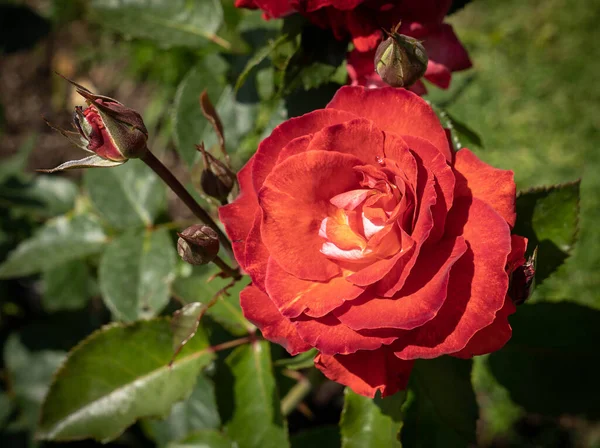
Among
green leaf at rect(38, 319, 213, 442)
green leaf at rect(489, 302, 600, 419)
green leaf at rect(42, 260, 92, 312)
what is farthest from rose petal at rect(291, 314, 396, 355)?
green leaf at rect(42, 260, 92, 312)

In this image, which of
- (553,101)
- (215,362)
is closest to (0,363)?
(215,362)

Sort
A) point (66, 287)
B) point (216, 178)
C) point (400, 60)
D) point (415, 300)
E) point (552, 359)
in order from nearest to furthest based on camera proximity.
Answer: point (415, 300)
point (400, 60)
point (216, 178)
point (552, 359)
point (66, 287)

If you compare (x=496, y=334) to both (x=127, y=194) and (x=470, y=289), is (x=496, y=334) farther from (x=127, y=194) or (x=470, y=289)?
(x=127, y=194)

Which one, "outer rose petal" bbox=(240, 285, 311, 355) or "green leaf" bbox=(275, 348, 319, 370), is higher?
"outer rose petal" bbox=(240, 285, 311, 355)

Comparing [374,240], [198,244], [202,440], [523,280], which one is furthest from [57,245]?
[523,280]

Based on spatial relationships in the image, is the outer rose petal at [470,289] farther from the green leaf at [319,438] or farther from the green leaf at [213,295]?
the green leaf at [319,438]

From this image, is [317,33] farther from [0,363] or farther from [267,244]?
[0,363]

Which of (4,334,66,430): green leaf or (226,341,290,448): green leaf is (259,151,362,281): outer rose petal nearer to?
(226,341,290,448): green leaf
